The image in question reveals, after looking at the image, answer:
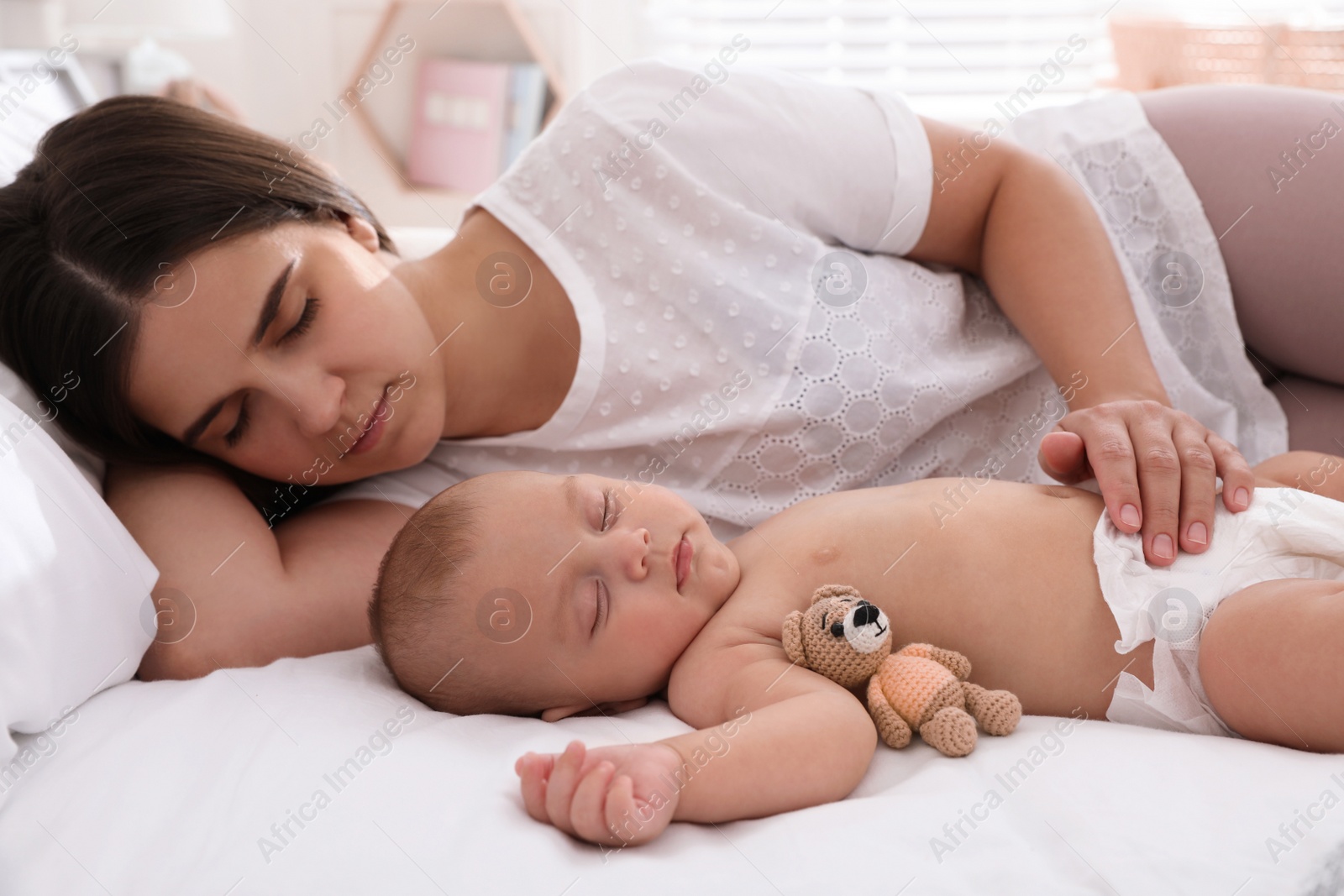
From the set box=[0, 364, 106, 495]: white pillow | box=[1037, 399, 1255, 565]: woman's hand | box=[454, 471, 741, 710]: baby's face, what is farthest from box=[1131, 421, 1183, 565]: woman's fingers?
box=[0, 364, 106, 495]: white pillow

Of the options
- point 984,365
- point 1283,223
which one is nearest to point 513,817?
point 984,365

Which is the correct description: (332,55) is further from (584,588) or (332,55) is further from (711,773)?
(711,773)

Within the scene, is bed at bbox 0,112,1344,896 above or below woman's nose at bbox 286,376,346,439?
below

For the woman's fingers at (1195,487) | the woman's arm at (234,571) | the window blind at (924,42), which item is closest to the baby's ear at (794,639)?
the woman's fingers at (1195,487)

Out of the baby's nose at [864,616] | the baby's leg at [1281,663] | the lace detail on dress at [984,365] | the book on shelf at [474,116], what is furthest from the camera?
the book on shelf at [474,116]

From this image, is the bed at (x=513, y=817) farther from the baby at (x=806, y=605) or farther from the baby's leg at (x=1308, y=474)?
the baby's leg at (x=1308, y=474)

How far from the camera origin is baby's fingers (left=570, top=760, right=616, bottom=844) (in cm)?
67

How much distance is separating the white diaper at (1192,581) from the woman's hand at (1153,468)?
2 centimetres

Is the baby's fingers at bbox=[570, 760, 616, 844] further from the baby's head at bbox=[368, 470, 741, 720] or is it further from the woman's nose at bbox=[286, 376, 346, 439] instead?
the woman's nose at bbox=[286, 376, 346, 439]

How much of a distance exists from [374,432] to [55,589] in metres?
0.36

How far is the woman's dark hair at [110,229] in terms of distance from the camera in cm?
100

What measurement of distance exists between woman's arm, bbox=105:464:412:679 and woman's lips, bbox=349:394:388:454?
0.12 meters

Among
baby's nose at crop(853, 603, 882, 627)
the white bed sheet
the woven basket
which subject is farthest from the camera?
the woven basket

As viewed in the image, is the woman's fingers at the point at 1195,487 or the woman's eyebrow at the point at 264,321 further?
the woman's eyebrow at the point at 264,321
